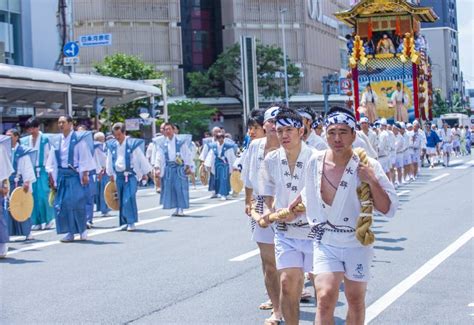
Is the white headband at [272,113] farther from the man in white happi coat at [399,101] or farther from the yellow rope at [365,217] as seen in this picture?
the man in white happi coat at [399,101]

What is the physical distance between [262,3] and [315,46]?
248 inches

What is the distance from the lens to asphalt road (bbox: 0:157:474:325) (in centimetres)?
872

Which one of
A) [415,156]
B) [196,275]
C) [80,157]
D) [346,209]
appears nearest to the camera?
[346,209]

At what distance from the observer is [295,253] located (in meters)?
7.12

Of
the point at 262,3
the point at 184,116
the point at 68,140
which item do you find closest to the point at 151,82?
the point at 184,116

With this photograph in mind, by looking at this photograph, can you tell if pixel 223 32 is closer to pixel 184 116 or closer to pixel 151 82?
pixel 184 116

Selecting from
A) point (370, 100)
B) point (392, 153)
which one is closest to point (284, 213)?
point (392, 153)

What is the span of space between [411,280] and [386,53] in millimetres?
27526

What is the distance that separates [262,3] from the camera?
246 ft

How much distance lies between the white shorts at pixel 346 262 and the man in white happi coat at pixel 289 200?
89 cm

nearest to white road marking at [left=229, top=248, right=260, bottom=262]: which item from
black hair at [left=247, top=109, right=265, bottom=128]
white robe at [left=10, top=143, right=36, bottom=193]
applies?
black hair at [left=247, top=109, right=265, bottom=128]

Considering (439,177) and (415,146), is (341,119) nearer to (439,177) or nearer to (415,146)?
(415,146)

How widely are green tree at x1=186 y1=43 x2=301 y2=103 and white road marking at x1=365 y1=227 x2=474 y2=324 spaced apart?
5350 cm

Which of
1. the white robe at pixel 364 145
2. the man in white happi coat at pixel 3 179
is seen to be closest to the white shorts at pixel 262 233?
the white robe at pixel 364 145
